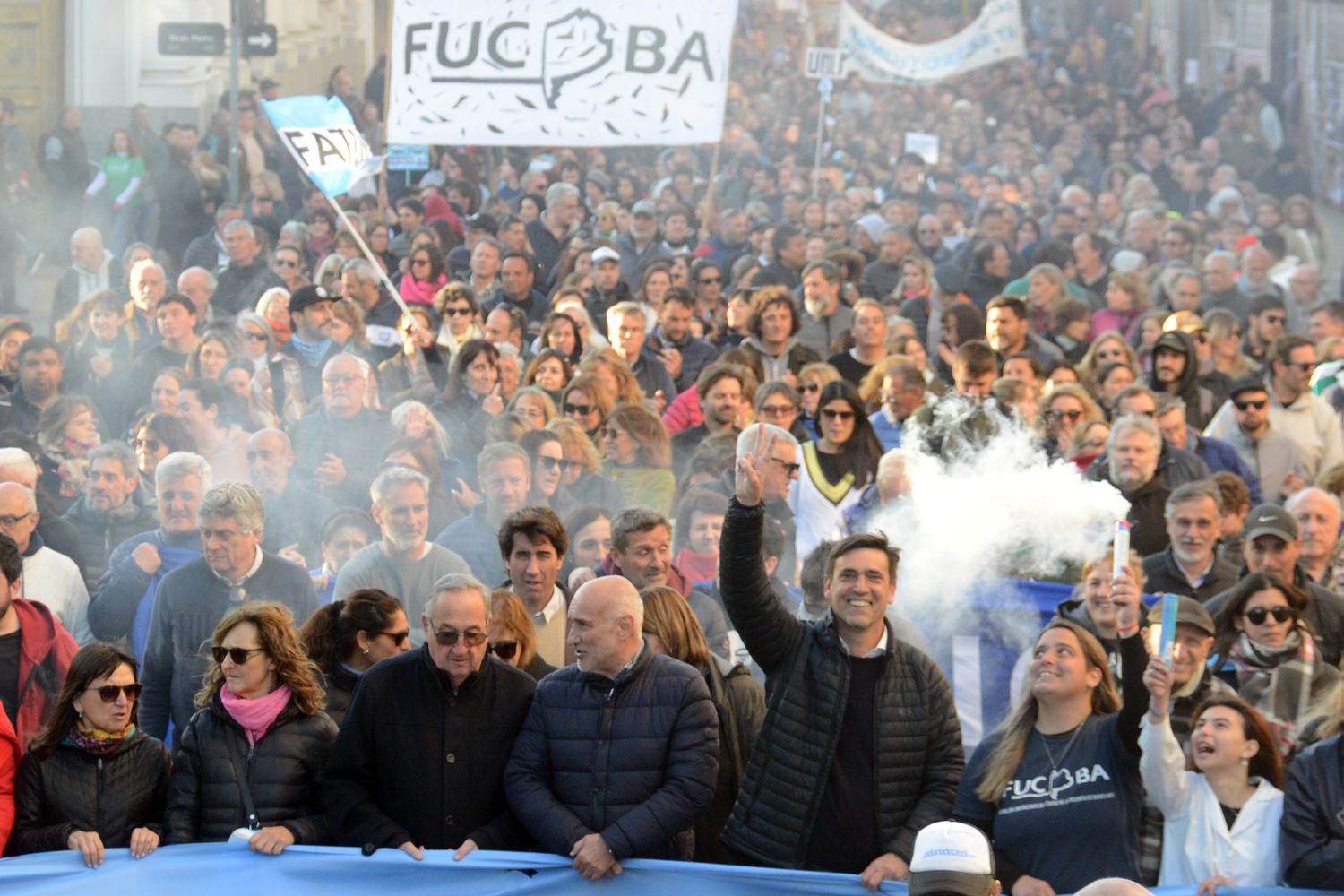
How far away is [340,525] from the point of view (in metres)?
8.23

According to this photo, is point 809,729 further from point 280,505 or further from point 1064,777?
point 280,505

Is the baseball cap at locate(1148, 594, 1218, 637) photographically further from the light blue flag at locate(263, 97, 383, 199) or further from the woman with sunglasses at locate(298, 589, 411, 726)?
the light blue flag at locate(263, 97, 383, 199)

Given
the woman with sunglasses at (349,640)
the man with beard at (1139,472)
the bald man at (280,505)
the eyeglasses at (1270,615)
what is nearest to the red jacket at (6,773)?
the woman with sunglasses at (349,640)

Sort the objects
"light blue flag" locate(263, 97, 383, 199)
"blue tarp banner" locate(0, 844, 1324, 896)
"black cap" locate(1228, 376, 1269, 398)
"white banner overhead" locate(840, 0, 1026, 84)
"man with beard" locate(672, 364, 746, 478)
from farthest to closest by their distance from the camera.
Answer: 1. "white banner overhead" locate(840, 0, 1026, 84)
2. "light blue flag" locate(263, 97, 383, 199)
3. "black cap" locate(1228, 376, 1269, 398)
4. "man with beard" locate(672, 364, 746, 478)
5. "blue tarp banner" locate(0, 844, 1324, 896)

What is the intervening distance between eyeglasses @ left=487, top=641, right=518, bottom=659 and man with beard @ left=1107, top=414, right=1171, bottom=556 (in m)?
3.19

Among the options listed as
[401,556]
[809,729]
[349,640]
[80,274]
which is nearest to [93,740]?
[349,640]

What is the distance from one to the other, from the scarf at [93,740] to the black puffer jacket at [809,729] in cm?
168

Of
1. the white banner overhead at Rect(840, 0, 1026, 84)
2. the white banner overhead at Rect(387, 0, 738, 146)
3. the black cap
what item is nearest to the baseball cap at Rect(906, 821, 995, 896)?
the black cap

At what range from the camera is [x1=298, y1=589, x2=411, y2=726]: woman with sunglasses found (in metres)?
6.23

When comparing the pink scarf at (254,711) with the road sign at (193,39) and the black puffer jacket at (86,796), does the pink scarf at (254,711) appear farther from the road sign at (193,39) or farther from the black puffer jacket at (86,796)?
the road sign at (193,39)

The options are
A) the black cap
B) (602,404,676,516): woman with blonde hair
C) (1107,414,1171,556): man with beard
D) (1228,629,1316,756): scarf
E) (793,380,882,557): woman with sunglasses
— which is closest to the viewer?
(1228,629,1316,756): scarf

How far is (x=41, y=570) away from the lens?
748 centimetres

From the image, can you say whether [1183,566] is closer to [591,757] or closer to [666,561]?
[666,561]

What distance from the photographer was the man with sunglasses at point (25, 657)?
6480 mm
